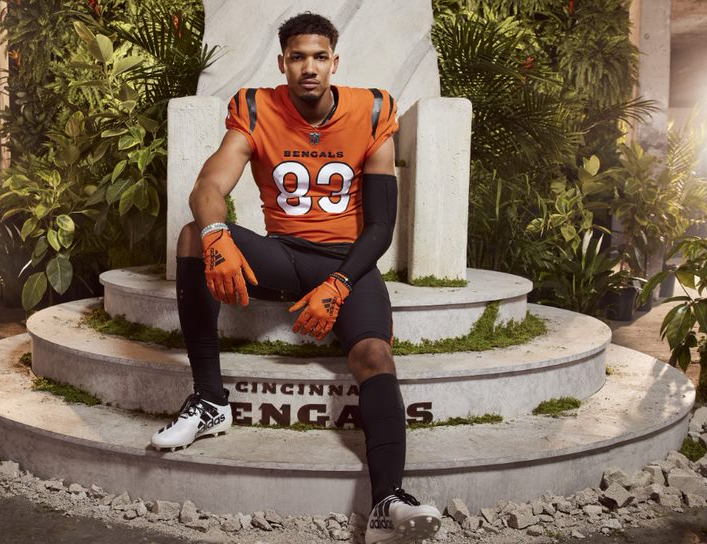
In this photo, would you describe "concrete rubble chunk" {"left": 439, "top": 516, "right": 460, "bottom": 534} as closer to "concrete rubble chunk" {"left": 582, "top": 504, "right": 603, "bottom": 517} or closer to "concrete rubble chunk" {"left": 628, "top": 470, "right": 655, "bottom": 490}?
"concrete rubble chunk" {"left": 582, "top": 504, "right": 603, "bottom": 517}

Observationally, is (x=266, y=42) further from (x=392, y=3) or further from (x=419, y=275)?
(x=419, y=275)

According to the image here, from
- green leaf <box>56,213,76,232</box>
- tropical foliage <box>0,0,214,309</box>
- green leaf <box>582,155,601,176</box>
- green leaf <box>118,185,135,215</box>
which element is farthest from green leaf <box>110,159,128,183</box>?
green leaf <box>582,155,601,176</box>

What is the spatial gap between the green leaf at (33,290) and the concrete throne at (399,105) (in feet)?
4.37

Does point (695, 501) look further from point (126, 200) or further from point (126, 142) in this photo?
point (126, 142)

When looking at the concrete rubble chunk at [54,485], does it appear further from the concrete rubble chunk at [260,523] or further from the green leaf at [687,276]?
the green leaf at [687,276]

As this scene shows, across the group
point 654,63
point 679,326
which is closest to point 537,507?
point 679,326

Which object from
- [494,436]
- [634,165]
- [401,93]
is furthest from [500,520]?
[634,165]

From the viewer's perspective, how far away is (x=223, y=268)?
2.35m

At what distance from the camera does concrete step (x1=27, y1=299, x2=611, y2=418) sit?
2.69 metres

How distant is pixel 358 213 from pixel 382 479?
3.06ft

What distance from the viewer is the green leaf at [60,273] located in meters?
4.44

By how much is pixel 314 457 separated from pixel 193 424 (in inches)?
14.8

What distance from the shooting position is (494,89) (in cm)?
465

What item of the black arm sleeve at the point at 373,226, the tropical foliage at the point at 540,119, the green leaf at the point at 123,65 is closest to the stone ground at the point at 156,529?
the black arm sleeve at the point at 373,226
